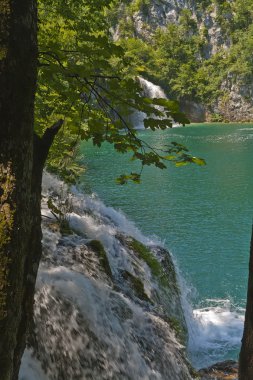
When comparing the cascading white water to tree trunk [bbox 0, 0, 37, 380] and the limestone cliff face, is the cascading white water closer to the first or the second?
tree trunk [bbox 0, 0, 37, 380]

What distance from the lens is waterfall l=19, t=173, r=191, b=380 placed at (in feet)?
11.3

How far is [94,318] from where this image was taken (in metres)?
4.00

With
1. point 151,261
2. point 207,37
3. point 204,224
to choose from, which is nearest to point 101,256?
point 151,261

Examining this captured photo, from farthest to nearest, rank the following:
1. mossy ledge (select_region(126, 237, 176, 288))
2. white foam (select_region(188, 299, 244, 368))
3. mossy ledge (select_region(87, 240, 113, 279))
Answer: white foam (select_region(188, 299, 244, 368)) < mossy ledge (select_region(126, 237, 176, 288)) < mossy ledge (select_region(87, 240, 113, 279))

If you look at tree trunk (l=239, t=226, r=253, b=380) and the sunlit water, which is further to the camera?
the sunlit water

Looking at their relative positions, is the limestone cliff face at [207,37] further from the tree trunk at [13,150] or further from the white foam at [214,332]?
the tree trunk at [13,150]

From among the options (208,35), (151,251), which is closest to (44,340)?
(151,251)

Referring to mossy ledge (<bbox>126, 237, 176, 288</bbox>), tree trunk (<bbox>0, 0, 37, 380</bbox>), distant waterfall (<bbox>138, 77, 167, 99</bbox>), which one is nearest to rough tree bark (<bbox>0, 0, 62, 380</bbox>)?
tree trunk (<bbox>0, 0, 37, 380</bbox>)

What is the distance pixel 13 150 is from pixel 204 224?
13.8 metres

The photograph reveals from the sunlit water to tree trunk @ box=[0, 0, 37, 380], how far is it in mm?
6592

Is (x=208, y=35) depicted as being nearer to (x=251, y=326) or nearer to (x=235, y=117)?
(x=235, y=117)

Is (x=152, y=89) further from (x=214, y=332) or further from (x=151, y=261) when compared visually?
(x=151, y=261)

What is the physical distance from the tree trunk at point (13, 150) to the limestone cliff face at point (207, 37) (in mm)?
61877

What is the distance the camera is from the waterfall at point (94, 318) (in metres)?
3.45
